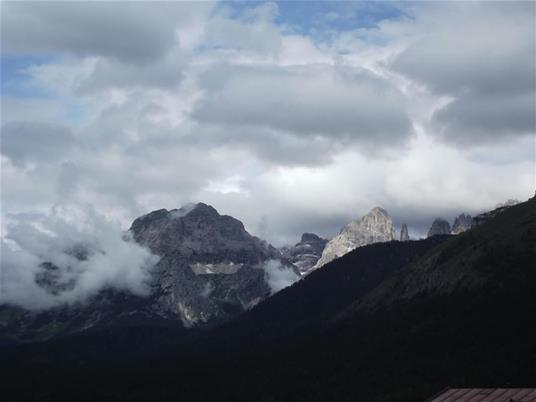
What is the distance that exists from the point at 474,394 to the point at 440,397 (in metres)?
5.29

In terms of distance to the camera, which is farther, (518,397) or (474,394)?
(474,394)

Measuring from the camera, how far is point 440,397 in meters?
127

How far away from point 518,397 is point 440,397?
1469cm

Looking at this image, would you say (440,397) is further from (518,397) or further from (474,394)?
(518,397)

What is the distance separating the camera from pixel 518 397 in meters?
115

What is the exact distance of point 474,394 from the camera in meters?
124

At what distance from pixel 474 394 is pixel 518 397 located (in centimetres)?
1012

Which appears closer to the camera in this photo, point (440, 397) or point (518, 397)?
point (518, 397)

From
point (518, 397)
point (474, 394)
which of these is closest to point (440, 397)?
point (474, 394)
